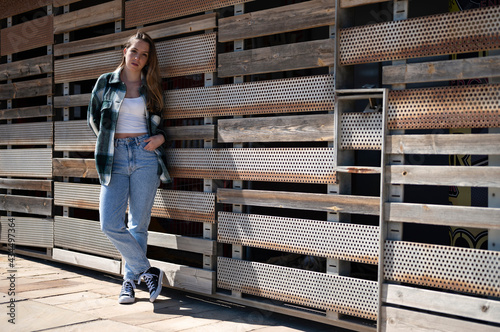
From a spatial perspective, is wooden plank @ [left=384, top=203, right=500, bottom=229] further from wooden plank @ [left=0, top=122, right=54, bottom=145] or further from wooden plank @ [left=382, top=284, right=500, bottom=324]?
wooden plank @ [left=0, top=122, right=54, bottom=145]

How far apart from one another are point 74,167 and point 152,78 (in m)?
1.62

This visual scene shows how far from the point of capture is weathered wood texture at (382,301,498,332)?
3.35 m

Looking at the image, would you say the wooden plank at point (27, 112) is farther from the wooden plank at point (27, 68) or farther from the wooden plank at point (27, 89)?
the wooden plank at point (27, 68)

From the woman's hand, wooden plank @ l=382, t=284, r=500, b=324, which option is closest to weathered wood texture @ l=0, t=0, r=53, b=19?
the woman's hand

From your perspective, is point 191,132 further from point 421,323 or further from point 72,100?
point 421,323

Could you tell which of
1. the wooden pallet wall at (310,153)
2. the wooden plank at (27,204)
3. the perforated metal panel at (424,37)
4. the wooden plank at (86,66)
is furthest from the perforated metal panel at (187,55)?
the wooden plank at (27,204)

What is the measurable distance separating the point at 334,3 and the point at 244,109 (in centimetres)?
107

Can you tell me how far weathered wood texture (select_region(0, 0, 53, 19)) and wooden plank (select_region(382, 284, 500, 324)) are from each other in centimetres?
481

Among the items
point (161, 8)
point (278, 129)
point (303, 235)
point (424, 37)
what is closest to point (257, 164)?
point (278, 129)

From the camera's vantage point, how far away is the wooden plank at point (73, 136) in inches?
229

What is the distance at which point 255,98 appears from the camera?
4469mm

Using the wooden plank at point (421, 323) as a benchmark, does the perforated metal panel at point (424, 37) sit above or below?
above

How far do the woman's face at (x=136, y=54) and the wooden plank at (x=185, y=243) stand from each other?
1.49 metres

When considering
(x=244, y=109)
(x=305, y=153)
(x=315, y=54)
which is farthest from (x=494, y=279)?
(x=244, y=109)
